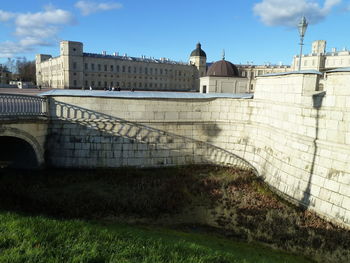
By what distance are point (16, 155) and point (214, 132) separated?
10.6 m

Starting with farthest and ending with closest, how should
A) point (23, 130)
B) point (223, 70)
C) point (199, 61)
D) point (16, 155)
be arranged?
1. point (199, 61)
2. point (223, 70)
3. point (16, 155)
4. point (23, 130)

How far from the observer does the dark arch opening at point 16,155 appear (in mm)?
14129

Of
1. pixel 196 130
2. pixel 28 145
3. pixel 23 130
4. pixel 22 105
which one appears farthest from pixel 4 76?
pixel 196 130

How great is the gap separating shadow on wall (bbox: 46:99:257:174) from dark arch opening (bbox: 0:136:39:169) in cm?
89

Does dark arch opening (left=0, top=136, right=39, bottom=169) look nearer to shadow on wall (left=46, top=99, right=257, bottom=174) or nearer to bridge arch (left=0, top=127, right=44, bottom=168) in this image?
bridge arch (left=0, top=127, right=44, bottom=168)

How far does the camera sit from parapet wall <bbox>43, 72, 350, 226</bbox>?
427 inches

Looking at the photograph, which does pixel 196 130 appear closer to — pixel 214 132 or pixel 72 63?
pixel 214 132

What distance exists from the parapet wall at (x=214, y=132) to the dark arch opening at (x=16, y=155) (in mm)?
983

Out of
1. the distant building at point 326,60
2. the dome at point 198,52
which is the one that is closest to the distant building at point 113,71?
the dome at point 198,52

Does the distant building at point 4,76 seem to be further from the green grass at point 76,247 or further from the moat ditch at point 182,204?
the green grass at point 76,247

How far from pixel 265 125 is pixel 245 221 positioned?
5854mm

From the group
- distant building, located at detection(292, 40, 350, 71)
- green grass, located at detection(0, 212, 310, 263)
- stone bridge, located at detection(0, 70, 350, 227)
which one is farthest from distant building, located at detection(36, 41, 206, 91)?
green grass, located at detection(0, 212, 310, 263)

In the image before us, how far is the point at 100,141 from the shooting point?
47.9 ft

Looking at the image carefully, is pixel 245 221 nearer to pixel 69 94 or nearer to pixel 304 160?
pixel 304 160
